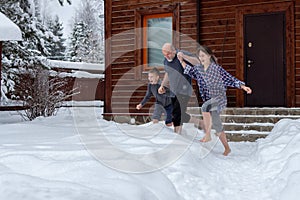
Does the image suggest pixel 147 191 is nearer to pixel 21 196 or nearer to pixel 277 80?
pixel 21 196

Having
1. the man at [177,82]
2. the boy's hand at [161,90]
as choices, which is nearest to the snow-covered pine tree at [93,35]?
the man at [177,82]

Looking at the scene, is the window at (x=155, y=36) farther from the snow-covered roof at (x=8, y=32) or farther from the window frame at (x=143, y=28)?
the snow-covered roof at (x=8, y=32)

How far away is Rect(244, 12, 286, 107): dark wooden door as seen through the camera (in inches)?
349

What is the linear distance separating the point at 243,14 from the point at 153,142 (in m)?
5.57

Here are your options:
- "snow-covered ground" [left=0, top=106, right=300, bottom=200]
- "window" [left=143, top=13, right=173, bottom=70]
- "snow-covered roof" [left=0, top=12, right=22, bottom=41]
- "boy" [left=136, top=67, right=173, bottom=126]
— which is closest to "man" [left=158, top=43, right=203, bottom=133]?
"boy" [left=136, top=67, right=173, bottom=126]

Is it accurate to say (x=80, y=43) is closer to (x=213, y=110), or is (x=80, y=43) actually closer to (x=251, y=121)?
(x=251, y=121)

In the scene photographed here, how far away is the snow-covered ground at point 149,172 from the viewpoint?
232 cm

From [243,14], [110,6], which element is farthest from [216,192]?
[110,6]

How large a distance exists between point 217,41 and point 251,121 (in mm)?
2552

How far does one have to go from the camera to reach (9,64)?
14.9 m

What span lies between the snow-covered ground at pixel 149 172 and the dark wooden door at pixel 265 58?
3.38 m

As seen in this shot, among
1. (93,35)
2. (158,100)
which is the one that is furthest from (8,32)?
(93,35)

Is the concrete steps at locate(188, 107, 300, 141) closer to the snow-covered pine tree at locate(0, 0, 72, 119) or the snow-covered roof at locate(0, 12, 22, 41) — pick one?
the snow-covered roof at locate(0, 12, 22, 41)

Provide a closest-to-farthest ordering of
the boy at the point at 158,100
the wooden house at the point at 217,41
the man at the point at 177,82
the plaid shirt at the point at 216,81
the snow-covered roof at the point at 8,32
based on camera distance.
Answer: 1. the plaid shirt at the point at 216,81
2. the man at the point at 177,82
3. the boy at the point at 158,100
4. the wooden house at the point at 217,41
5. the snow-covered roof at the point at 8,32
